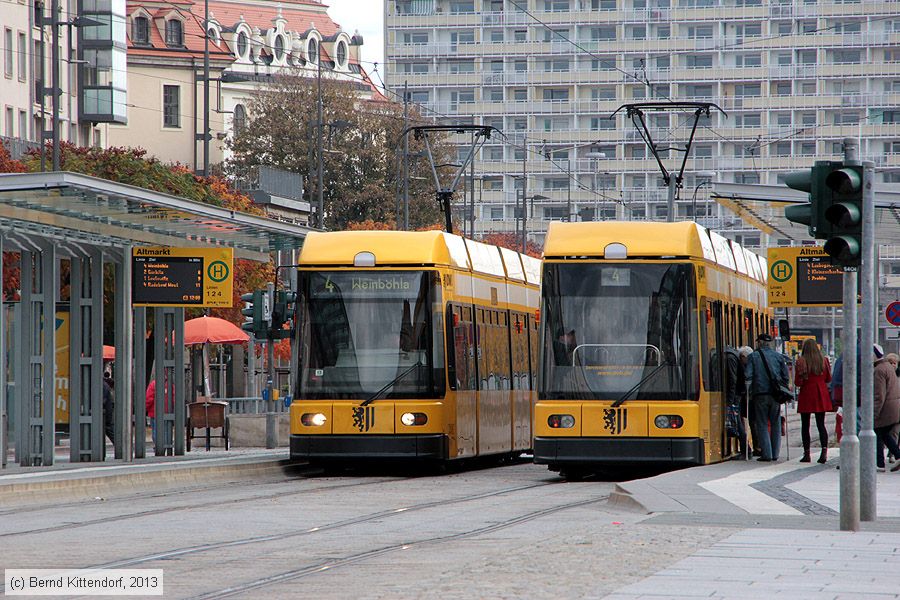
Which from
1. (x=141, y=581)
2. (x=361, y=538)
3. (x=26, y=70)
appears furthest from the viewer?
(x=26, y=70)

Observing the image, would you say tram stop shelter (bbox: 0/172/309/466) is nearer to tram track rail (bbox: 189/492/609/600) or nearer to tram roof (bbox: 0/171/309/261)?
tram roof (bbox: 0/171/309/261)

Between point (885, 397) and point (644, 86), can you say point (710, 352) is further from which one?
point (644, 86)

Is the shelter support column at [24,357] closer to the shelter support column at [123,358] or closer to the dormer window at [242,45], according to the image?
the shelter support column at [123,358]

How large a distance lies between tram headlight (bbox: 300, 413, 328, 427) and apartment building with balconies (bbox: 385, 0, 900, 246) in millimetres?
114806

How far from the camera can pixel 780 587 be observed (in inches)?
397

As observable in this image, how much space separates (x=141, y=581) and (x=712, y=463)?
1276 centimetres

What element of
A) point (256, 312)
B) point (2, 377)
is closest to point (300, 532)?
point (2, 377)

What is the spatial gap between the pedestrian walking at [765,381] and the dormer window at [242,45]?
104 metres

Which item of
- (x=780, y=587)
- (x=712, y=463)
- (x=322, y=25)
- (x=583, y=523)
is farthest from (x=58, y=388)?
(x=322, y=25)

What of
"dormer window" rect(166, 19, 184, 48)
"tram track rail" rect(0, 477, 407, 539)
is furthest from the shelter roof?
"dormer window" rect(166, 19, 184, 48)

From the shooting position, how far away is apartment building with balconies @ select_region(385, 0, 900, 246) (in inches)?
5458

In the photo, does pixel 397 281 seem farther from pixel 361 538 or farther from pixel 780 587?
pixel 780 587

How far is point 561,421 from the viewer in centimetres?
2095

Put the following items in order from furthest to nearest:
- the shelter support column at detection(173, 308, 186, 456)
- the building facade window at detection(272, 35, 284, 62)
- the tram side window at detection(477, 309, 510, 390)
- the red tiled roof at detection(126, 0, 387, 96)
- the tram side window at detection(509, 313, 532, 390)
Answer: the building facade window at detection(272, 35, 284, 62)
the red tiled roof at detection(126, 0, 387, 96)
the shelter support column at detection(173, 308, 186, 456)
the tram side window at detection(509, 313, 532, 390)
the tram side window at detection(477, 309, 510, 390)
